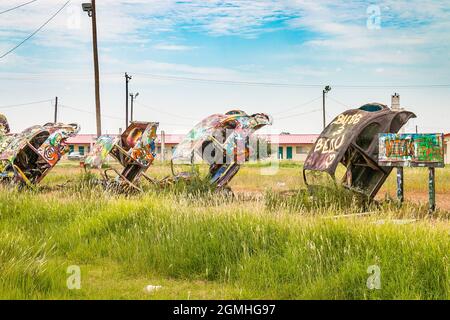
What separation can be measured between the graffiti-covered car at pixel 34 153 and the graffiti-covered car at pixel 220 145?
171 inches

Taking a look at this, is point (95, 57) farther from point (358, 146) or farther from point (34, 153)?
point (358, 146)

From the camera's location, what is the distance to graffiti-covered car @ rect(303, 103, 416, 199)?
1139 cm

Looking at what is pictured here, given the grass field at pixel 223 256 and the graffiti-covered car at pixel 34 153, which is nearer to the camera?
the grass field at pixel 223 256

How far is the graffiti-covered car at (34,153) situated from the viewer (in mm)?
16500

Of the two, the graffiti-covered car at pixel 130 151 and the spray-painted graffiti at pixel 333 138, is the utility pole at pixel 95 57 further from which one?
the spray-painted graffiti at pixel 333 138

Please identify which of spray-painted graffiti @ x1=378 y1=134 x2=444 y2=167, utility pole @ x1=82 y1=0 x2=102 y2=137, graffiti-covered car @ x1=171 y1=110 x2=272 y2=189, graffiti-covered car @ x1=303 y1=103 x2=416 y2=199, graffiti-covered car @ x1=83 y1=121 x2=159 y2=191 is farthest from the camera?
utility pole @ x1=82 y1=0 x2=102 y2=137

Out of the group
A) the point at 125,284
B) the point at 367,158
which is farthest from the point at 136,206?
the point at 367,158

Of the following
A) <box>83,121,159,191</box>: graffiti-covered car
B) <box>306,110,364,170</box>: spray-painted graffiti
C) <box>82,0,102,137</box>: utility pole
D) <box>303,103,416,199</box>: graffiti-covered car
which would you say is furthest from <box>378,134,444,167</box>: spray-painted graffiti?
<box>82,0,102,137</box>: utility pole

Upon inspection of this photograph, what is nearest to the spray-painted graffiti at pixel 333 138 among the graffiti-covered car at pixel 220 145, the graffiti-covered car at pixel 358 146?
the graffiti-covered car at pixel 358 146

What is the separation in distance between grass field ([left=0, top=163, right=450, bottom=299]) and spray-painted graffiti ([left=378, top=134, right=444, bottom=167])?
11.8 feet

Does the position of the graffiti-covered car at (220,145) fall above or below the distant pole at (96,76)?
below

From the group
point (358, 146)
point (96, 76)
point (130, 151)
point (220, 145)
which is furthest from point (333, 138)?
point (96, 76)

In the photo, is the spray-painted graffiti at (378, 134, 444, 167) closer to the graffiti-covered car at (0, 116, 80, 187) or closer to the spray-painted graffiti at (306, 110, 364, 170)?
the spray-painted graffiti at (306, 110, 364, 170)
